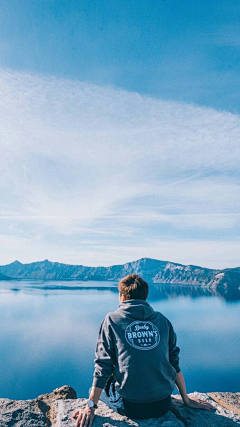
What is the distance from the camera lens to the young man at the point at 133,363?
301 cm

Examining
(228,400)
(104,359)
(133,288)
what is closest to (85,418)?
(104,359)

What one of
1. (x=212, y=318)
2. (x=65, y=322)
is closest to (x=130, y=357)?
(x=65, y=322)

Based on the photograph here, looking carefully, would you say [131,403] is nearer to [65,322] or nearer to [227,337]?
[227,337]

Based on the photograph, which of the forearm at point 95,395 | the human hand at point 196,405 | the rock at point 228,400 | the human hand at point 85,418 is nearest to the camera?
the human hand at point 85,418

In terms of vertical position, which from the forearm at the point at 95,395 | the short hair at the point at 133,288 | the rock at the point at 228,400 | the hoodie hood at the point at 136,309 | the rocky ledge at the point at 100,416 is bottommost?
the rock at the point at 228,400

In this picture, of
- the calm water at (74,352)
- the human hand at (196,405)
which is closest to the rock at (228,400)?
the human hand at (196,405)

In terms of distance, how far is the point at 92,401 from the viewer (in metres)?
3.04

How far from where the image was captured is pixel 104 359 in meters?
3.16

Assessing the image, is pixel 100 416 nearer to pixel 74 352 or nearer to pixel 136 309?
pixel 136 309

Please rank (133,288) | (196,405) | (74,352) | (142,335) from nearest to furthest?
(142,335) < (133,288) < (196,405) < (74,352)

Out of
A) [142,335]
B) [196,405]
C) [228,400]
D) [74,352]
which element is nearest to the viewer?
[142,335]

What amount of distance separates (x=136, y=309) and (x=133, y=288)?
257 millimetres

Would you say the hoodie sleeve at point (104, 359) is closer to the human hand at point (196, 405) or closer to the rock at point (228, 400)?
the human hand at point (196, 405)

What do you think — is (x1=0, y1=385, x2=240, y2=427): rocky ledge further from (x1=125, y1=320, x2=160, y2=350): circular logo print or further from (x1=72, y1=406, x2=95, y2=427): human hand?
(x1=125, y1=320, x2=160, y2=350): circular logo print
